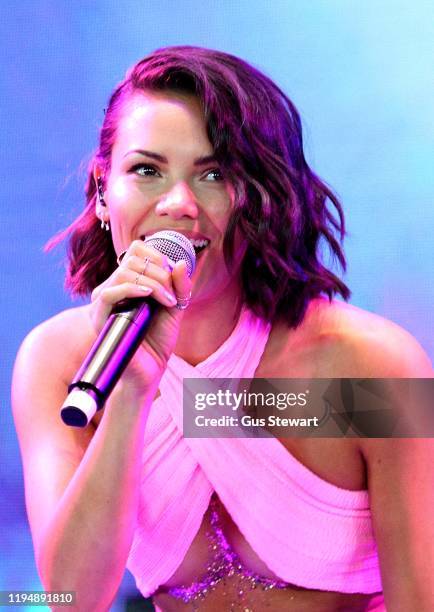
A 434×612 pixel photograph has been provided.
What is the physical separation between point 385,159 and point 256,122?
342 millimetres

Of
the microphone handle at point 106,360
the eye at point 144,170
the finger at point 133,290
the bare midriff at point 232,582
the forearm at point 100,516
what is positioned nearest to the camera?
the microphone handle at point 106,360

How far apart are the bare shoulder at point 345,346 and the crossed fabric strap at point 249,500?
0.16ft

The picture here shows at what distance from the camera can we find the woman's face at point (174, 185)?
4.22ft

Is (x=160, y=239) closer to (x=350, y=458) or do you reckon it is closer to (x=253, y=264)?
(x=253, y=264)

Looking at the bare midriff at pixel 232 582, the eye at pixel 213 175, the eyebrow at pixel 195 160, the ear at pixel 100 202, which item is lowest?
the bare midriff at pixel 232 582

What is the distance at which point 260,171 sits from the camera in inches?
53.0

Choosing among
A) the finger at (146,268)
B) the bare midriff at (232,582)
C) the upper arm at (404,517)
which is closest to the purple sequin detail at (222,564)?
the bare midriff at (232,582)

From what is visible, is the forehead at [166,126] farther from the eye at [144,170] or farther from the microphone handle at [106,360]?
the microphone handle at [106,360]

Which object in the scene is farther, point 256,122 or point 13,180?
point 13,180

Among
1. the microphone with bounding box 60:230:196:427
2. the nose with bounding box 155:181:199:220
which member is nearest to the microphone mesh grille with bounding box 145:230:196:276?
the microphone with bounding box 60:230:196:427

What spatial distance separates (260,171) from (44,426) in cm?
46

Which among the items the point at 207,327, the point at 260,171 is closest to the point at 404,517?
the point at 207,327

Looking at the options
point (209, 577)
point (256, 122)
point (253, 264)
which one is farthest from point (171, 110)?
point (209, 577)

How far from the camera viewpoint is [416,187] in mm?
1588
